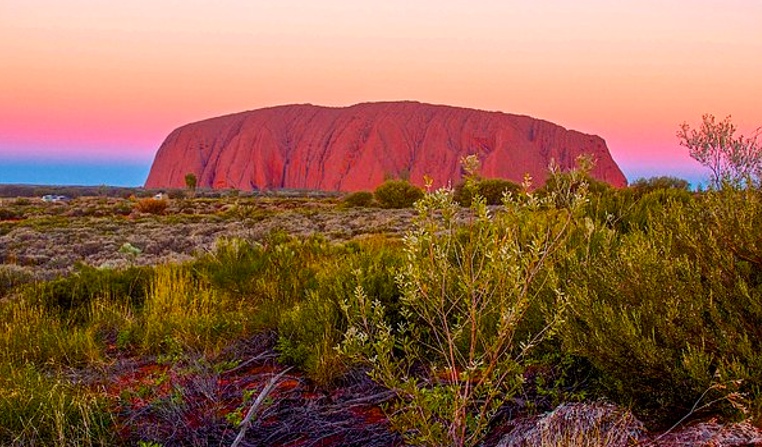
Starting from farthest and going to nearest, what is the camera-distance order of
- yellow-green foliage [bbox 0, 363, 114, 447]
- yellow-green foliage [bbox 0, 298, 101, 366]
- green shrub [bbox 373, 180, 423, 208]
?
green shrub [bbox 373, 180, 423, 208], yellow-green foliage [bbox 0, 298, 101, 366], yellow-green foliage [bbox 0, 363, 114, 447]

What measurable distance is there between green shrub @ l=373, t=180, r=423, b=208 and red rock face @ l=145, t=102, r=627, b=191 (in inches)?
2358

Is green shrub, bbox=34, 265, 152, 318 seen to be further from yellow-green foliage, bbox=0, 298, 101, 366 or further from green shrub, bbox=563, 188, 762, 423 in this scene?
green shrub, bbox=563, 188, 762, 423

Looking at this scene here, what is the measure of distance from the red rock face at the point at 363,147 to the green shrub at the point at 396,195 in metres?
59.9

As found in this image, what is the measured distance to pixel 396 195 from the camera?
3825 centimetres

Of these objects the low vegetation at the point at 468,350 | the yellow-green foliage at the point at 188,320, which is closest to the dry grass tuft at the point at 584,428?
the low vegetation at the point at 468,350

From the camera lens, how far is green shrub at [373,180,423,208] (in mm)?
37812

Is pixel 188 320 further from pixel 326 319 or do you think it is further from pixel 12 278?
pixel 12 278

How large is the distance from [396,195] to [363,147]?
69.9 metres

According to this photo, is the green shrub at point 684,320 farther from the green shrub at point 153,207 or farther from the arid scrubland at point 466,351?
the green shrub at point 153,207

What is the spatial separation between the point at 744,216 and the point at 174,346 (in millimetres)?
4233

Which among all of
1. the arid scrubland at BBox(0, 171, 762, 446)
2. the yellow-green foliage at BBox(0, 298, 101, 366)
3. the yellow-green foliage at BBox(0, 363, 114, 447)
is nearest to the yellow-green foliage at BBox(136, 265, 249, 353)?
the arid scrubland at BBox(0, 171, 762, 446)

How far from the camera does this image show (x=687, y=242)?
3.52 metres

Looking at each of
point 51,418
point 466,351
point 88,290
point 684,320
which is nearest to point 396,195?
point 88,290

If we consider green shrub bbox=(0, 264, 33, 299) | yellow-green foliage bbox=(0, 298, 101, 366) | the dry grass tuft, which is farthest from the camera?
green shrub bbox=(0, 264, 33, 299)
